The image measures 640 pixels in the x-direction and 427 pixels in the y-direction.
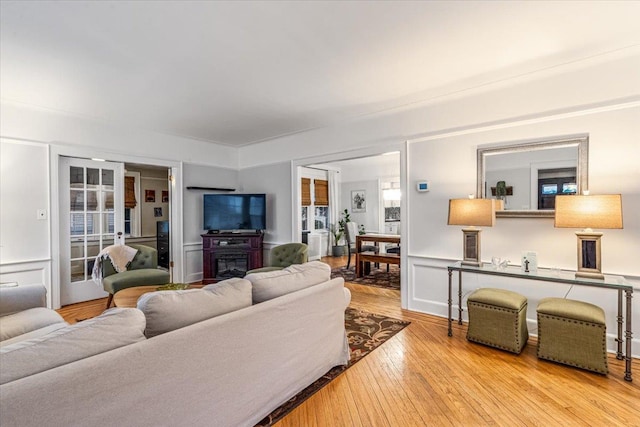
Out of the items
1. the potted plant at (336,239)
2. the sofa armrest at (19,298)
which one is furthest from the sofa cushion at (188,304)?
the potted plant at (336,239)

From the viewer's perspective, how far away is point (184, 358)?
146 centimetres

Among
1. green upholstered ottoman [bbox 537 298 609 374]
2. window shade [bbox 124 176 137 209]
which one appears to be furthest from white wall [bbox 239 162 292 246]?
green upholstered ottoman [bbox 537 298 609 374]

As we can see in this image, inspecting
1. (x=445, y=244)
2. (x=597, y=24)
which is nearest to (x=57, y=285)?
(x=445, y=244)

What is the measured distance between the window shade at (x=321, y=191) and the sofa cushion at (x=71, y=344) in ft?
22.2

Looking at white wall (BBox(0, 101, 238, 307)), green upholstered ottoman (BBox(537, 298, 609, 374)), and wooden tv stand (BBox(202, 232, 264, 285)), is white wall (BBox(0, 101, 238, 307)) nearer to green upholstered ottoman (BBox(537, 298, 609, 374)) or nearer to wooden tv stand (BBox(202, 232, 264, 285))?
wooden tv stand (BBox(202, 232, 264, 285))

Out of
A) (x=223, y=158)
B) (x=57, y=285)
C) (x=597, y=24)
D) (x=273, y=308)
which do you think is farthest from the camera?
(x=223, y=158)

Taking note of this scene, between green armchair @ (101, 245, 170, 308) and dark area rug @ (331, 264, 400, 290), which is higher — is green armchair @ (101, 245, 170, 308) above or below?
above

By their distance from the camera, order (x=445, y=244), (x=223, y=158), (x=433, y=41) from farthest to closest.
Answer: (x=223, y=158) → (x=445, y=244) → (x=433, y=41)

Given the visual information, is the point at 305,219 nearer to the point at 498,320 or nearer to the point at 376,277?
the point at 376,277

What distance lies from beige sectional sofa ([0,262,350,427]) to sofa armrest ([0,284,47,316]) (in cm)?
157

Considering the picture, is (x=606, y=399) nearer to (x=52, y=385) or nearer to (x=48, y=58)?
(x=52, y=385)

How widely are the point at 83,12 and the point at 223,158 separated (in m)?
4.01

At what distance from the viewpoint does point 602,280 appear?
99.9 inches

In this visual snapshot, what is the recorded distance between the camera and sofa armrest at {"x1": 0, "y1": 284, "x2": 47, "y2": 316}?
2.45 m
